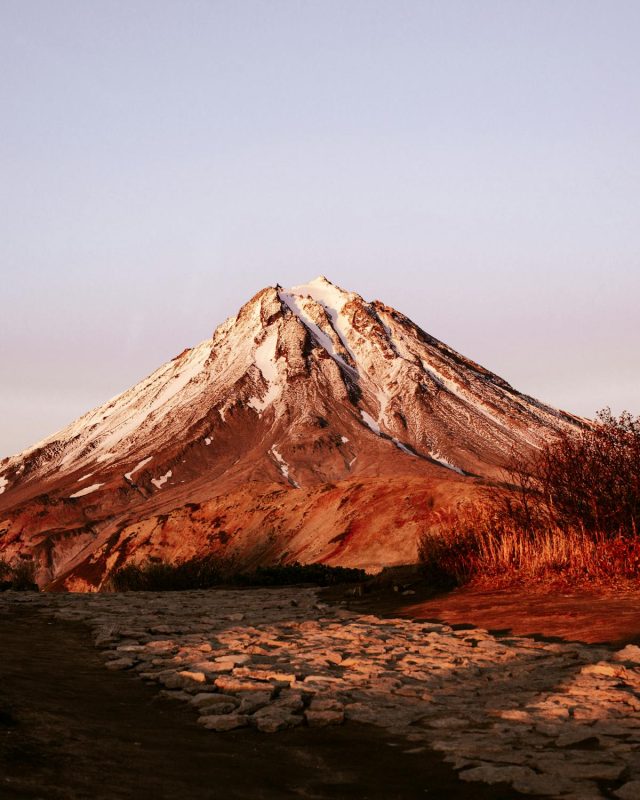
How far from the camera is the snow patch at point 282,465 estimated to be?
96312 mm

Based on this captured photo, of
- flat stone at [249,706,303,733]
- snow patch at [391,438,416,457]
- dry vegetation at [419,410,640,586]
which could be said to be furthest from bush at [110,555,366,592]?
snow patch at [391,438,416,457]

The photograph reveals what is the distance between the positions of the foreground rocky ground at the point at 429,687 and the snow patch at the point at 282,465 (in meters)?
83.7

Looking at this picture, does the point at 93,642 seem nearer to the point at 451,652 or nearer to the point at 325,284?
the point at 451,652

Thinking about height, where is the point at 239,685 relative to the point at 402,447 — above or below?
below

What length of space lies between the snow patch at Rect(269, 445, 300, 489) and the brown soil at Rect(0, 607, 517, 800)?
87.9m

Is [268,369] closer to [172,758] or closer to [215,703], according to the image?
[215,703]

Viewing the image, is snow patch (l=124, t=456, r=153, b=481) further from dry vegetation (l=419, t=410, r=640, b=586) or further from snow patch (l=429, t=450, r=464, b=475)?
dry vegetation (l=419, t=410, r=640, b=586)

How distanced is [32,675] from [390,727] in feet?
11.4

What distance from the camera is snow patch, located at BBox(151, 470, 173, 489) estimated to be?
100m

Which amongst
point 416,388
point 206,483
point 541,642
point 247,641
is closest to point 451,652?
point 541,642

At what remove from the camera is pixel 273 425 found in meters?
114

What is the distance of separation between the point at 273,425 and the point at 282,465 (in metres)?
13.4

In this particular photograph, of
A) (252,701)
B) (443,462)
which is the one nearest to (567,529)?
(252,701)

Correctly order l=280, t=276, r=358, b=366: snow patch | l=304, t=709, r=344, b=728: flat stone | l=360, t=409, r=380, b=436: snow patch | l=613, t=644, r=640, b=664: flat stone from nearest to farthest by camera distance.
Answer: l=304, t=709, r=344, b=728: flat stone < l=613, t=644, r=640, b=664: flat stone < l=360, t=409, r=380, b=436: snow patch < l=280, t=276, r=358, b=366: snow patch
